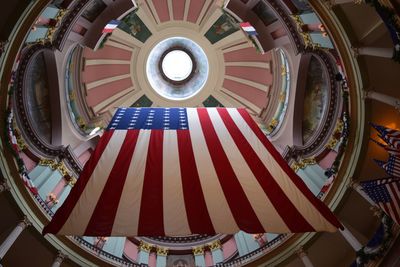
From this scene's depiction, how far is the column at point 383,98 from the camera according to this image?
Result: 988cm

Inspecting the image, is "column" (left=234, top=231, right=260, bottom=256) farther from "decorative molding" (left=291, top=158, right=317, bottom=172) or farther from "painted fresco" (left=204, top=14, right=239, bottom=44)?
"painted fresco" (left=204, top=14, right=239, bottom=44)

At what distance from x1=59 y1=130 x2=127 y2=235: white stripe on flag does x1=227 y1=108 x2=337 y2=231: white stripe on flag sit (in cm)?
375

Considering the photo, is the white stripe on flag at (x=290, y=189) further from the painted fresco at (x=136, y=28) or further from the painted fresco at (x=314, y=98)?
the painted fresco at (x=136, y=28)

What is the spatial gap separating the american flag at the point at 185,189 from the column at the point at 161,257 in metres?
8.83

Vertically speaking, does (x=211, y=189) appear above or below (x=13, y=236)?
below

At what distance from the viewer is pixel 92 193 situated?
23.3ft

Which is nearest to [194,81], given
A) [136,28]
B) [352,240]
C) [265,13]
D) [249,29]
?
[136,28]

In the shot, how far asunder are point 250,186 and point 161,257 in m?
10.8

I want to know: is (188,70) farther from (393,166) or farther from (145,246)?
(393,166)

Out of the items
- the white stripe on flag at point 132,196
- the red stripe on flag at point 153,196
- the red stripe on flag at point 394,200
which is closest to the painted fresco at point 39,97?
the white stripe on flag at point 132,196

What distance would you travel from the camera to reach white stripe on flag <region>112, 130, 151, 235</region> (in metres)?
6.20

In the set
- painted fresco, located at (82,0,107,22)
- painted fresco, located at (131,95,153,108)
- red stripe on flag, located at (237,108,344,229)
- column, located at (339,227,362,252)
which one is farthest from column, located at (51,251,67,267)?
painted fresco, located at (131,95,153,108)

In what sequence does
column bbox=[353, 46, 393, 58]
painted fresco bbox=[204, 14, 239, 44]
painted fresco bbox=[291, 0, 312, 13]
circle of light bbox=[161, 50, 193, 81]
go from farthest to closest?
circle of light bbox=[161, 50, 193, 81] → painted fresco bbox=[204, 14, 239, 44] → painted fresco bbox=[291, 0, 312, 13] → column bbox=[353, 46, 393, 58]

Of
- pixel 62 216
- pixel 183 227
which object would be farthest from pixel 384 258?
pixel 62 216
